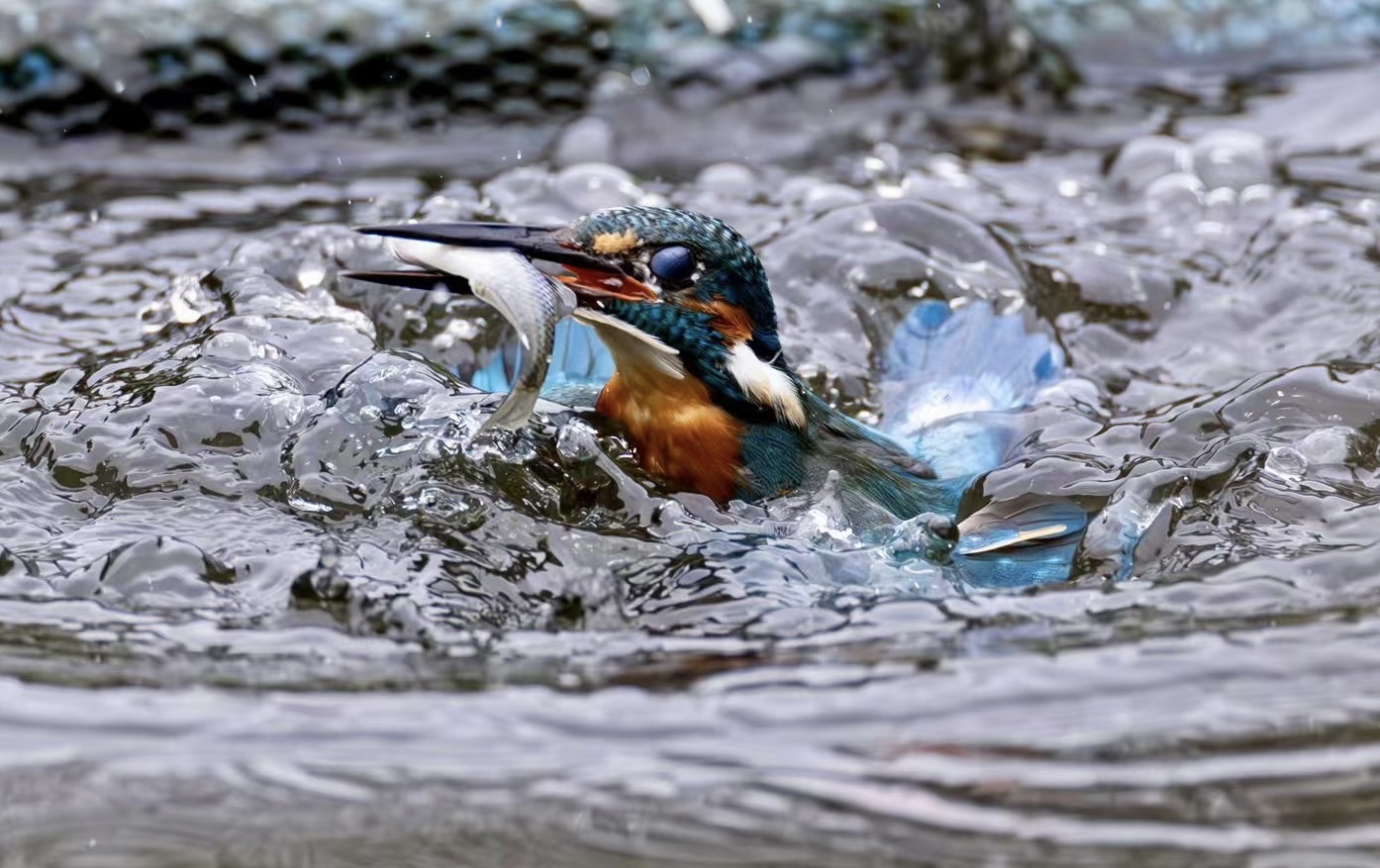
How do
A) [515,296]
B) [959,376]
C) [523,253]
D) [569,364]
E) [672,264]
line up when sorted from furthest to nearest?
[959,376], [569,364], [672,264], [523,253], [515,296]

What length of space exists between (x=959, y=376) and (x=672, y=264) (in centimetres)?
123

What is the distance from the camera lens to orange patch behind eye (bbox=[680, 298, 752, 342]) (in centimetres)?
341

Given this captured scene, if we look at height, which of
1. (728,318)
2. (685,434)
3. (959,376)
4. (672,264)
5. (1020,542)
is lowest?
(959,376)

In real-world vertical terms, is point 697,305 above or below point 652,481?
above

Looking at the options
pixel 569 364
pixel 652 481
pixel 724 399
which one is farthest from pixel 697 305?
pixel 569 364

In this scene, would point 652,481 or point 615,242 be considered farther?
point 652,481

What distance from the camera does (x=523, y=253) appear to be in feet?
10.5

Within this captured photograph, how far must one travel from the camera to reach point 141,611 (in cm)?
283

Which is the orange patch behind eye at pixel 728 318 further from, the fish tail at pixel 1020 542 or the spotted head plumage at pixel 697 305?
the fish tail at pixel 1020 542

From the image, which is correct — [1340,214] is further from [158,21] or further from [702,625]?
[158,21]

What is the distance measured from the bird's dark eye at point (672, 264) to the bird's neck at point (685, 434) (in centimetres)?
21

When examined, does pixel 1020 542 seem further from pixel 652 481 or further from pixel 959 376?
pixel 959 376

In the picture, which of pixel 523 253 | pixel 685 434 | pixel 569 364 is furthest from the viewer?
pixel 569 364

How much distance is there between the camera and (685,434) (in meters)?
3.43
